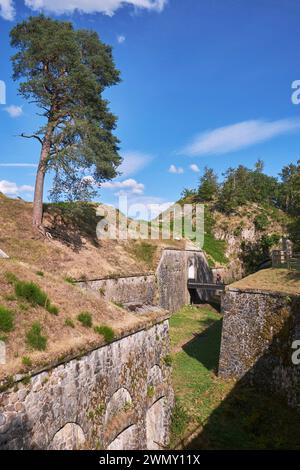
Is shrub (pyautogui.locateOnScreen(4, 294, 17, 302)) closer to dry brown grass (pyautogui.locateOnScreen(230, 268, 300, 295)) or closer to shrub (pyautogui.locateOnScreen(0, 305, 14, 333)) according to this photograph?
shrub (pyautogui.locateOnScreen(0, 305, 14, 333))

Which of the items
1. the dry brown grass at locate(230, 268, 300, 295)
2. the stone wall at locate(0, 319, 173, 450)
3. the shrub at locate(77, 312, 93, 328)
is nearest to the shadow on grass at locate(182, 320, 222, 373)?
the dry brown grass at locate(230, 268, 300, 295)

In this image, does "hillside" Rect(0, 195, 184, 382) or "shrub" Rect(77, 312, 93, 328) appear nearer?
"hillside" Rect(0, 195, 184, 382)

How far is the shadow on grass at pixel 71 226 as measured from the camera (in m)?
26.0

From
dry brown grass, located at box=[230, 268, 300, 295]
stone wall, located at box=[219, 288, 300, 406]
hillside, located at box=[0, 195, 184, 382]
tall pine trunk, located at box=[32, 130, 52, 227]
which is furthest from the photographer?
tall pine trunk, located at box=[32, 130, 52, 227]

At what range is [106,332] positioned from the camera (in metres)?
9.87

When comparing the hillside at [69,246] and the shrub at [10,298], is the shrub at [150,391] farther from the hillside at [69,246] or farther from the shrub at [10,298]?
the hillside at [69,246]

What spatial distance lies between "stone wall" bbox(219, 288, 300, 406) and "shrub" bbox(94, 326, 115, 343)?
950 centimetres

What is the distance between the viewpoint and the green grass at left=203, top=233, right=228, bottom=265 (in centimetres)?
4788

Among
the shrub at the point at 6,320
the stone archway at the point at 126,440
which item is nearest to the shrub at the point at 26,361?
the shrub at the point at 6,320

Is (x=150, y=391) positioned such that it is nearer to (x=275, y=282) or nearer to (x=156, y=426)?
(x=156, y=426)

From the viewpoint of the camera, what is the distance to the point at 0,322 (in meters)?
8.15

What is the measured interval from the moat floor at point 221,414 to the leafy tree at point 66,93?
13.0 m
